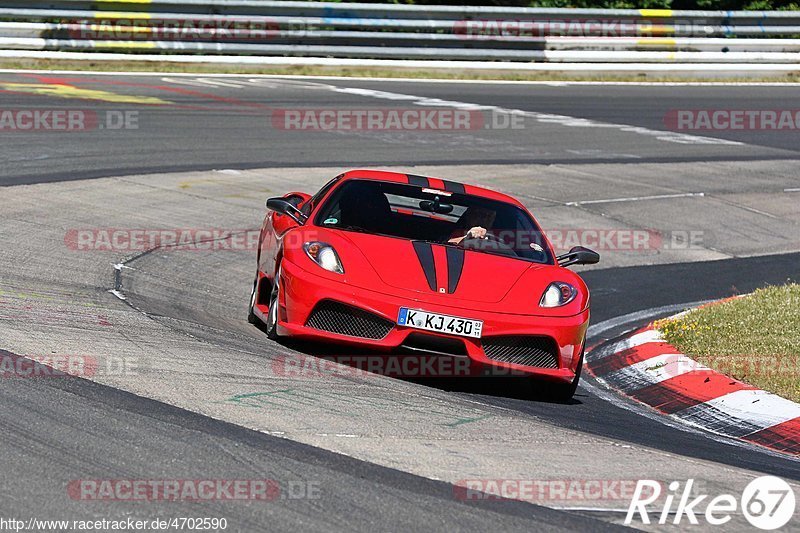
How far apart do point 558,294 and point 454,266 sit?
0.66 m

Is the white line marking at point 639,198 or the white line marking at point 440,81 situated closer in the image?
the white line marking at point 639,198

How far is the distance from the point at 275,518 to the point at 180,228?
7.75 meters

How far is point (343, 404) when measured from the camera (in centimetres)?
609

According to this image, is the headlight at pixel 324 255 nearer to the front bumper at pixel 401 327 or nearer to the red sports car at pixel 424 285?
the red sports car at pixel 424 285

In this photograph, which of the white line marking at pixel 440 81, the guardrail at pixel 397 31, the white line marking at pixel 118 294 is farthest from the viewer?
the guardrail at pixel 397 31

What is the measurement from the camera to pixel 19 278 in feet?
28.4

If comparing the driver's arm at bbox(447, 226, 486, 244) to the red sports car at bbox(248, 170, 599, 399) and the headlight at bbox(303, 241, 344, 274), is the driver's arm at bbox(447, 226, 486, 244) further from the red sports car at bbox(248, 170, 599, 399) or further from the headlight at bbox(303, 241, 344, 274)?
the headlight at bbox(303, 241, 344, 274)

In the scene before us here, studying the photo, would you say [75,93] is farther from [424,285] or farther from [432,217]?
[424,285]

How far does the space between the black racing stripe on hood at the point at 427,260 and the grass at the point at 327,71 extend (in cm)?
1489

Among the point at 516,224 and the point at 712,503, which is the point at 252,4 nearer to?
the point at 516,224

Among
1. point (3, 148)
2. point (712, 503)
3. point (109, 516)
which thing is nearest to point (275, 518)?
point (109, 516)

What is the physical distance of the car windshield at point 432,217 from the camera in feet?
27.2

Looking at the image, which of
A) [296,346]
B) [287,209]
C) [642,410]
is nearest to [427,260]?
[296,346]

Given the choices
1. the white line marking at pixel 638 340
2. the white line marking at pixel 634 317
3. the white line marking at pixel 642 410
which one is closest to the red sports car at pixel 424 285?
the white line marking at pixel 642 410
